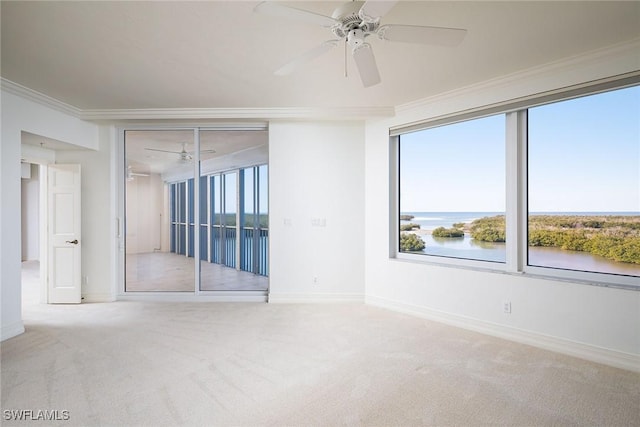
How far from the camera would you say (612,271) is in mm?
2973

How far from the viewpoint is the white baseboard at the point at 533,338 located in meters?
2.80

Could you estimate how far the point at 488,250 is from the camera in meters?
3.77

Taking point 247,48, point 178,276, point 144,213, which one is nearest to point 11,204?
point 144,213

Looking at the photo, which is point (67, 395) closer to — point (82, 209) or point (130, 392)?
point (130, 392)

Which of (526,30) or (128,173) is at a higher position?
(526,30)

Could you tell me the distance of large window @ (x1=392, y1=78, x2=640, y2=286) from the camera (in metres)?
2.98

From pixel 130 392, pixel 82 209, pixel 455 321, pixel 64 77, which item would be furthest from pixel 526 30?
pixel 82 209

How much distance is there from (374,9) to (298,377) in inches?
96.9

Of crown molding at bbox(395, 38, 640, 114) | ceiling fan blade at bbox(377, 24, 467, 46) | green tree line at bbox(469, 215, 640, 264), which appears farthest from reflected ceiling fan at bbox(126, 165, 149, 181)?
green tree line at bbox(469, 215, 640, 264)

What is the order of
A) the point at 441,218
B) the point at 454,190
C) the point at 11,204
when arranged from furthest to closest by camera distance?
the point at 441,218
the point at 454,190
the point at 11,204

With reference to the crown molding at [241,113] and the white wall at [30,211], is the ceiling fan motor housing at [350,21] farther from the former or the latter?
the white wall at [30,211]

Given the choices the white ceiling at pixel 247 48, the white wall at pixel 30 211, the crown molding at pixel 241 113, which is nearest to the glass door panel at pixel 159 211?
the crown molding at pixel 241 113

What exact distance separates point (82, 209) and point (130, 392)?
3442mm

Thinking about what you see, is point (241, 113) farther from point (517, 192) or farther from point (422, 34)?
point (517, 192)
